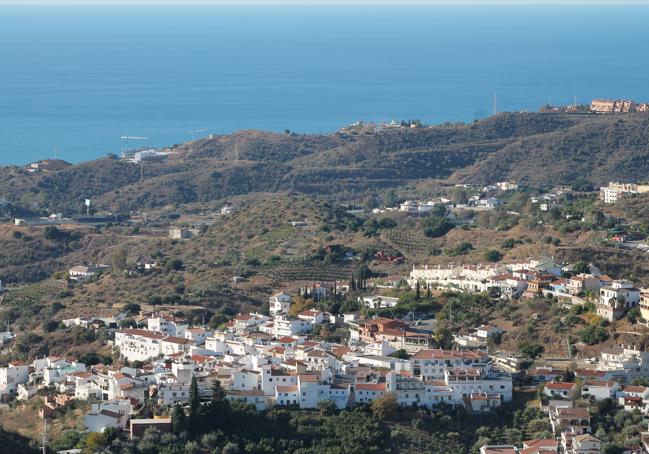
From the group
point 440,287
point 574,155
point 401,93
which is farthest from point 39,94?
point 440,287

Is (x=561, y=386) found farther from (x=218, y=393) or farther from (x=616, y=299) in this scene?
(x=218, y=393)

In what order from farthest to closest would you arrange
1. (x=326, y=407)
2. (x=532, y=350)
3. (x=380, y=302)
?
(x=380, y=302)
(x=532, y=350)
(x=326, y=407)

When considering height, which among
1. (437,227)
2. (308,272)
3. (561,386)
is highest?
(437,227)

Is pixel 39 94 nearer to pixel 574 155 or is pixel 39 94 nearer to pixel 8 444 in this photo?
pixel 574 155

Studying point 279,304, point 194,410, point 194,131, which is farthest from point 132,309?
point 194,131

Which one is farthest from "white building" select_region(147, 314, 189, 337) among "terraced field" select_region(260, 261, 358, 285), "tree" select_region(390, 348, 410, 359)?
"terraced field" select_region(260, 261, 358, 285)

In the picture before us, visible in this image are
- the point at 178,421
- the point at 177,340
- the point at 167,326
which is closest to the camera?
the point at 178,421

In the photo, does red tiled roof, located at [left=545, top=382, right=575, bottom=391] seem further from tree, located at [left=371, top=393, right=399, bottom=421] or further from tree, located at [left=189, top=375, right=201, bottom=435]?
tree, located at [left=189, top=375, right=201, bottom=435]
